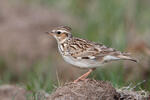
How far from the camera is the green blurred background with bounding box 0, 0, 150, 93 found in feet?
42.8

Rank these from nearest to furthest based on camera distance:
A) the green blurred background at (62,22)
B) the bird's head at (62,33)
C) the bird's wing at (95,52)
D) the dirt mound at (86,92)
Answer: the dirt mound at (86,92) → the bird's wing at (95,52) → the bird's head at (62,33) → the green blurred background at (62,22)

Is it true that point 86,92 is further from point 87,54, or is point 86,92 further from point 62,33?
point 62,33

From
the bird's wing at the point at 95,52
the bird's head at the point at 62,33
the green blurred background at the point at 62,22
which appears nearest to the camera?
the bird's wing at the point at 95,52

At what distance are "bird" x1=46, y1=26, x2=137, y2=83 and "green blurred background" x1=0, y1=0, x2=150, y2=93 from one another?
4056 mm

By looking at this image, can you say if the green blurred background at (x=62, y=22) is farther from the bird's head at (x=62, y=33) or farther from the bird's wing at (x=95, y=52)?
the bird's wing at (x=95, y=52)

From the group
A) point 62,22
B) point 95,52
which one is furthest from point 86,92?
point 62,22

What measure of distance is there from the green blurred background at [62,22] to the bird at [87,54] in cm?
406

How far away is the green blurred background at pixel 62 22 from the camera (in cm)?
1304

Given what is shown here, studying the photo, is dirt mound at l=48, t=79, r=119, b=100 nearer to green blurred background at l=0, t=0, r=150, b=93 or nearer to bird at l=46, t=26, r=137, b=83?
bird at l=46, t=26, r=137, b=83

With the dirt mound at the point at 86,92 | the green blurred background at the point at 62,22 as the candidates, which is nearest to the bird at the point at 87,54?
the dirt mound at the point at 86,92

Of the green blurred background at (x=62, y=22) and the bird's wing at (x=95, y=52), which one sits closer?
the bird's wing at (x=95, y=52)

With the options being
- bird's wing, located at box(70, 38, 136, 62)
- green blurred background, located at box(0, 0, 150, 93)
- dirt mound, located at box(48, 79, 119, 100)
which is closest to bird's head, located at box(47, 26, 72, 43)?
bird's wing, located at box(70, 38, 136, 62)

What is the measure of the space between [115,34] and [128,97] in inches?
275

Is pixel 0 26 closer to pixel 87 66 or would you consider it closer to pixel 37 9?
pixel 37 9
